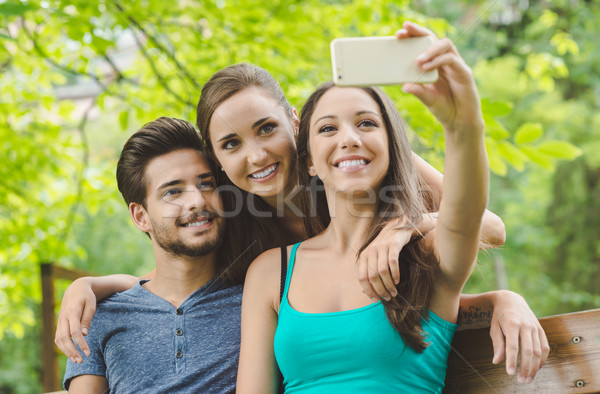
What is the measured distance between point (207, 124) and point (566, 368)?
1.42 m

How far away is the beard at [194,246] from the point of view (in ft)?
6.86

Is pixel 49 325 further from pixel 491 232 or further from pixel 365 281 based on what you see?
pixel 491 232

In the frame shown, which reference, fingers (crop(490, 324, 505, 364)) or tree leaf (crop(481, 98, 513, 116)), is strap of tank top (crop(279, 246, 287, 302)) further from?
tree leaf (crop(481, 98, 513, 116))

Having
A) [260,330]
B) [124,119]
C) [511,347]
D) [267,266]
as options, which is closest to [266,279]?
[267,266]

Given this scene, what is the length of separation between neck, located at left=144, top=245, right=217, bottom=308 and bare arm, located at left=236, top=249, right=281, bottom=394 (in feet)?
1.22

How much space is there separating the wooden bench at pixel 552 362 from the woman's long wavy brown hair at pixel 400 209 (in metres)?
0.24

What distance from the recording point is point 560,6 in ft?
28.9

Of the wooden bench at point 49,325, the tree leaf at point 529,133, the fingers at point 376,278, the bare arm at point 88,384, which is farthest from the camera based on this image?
the wooden bench at point 49,325

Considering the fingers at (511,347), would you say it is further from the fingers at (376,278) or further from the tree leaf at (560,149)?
the tree leaf at (560,149)

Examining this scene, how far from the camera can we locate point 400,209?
1.70 metres

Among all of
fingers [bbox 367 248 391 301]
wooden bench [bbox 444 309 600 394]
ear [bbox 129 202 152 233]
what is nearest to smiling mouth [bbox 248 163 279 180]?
ear [bbox 129 202 152 233]

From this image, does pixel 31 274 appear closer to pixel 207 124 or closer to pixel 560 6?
pixel 207 124

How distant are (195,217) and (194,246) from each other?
102 millimetres

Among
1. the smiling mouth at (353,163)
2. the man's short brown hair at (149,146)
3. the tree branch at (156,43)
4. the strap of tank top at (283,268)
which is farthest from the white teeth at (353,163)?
the tree branch at (156,43)
